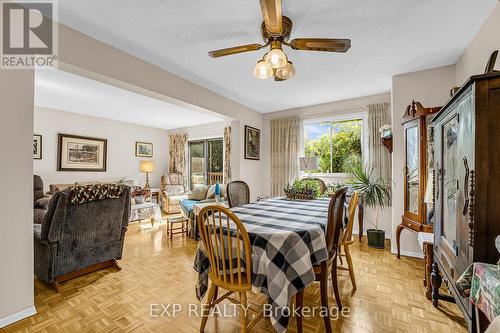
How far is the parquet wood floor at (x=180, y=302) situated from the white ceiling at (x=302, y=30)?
97.5 inches

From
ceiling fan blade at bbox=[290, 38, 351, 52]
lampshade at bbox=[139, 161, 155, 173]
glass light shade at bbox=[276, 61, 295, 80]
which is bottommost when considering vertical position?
lampshade at bbox=[139, 161, 155, 173]

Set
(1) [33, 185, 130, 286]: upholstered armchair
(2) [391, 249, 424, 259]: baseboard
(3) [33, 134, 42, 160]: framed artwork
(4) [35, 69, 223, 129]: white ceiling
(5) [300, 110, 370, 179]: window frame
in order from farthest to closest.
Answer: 1. (3) [33, 134, 42, 160]: framed artwork
2. (5) [300, 110, 370, 179]: window frame
3. (4) [35, 69, 223, 129]: white ceiling
4. (2) [391, 249, 424, 259]: baseboard
5. (1) [33, 185, 130, 286]: upholstered armchair

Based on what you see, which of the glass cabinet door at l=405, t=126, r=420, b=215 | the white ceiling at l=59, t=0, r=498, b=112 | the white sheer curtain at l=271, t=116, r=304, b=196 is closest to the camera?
the white ceiling at l=59, t=0, r=498, b=112

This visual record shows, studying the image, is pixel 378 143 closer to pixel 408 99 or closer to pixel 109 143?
pixel 408 99

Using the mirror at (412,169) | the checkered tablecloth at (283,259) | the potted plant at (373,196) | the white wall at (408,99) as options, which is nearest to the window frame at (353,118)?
the potted plant at (373,196)

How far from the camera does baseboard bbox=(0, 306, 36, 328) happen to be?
5.41ft

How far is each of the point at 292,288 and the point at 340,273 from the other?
157cm

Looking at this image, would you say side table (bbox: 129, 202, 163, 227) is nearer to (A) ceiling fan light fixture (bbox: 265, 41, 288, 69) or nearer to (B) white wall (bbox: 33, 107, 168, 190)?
(B) white wall (bbox: 33, 107, 168, 190)

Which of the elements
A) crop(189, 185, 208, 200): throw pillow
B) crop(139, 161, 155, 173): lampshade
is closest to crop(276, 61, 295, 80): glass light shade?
crop(189, 185, 208, 200): throw pillow

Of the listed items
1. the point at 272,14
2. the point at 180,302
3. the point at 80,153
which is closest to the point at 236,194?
the point at 180,302

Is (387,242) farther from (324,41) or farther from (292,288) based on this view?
(324,41)

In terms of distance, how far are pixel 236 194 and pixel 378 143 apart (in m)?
2.62

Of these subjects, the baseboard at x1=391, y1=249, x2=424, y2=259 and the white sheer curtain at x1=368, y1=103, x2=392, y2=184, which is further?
the white sheer curtain at x1=368, y1=103, x2=392, y2=184

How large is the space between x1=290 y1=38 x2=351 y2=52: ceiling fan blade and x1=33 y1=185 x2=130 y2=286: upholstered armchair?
2.39 meters
